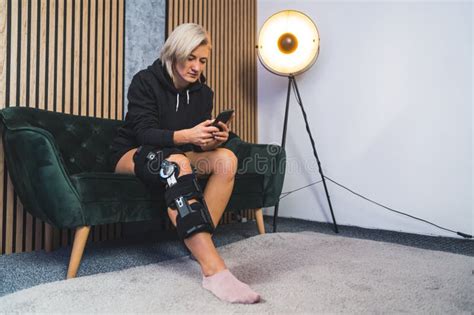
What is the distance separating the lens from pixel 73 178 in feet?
4.85

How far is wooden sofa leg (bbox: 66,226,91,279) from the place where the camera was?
1469 millimetres

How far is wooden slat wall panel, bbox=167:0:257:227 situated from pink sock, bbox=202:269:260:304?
1.90 m

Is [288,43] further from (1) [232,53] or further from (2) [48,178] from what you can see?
(2) [48,178]

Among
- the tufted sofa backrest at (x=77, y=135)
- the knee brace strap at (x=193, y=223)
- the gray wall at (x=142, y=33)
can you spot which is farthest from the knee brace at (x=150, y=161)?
the gray wall at (x=142, y=33)

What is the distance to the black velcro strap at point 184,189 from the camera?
136 cm

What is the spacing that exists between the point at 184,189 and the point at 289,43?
6.39 feet

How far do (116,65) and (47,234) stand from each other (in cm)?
117

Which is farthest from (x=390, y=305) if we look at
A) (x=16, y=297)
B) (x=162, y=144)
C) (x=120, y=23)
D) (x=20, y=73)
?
(x=120, y=23)

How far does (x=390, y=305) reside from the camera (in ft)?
3.81

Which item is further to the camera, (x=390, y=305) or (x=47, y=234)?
(x=47, y=234)

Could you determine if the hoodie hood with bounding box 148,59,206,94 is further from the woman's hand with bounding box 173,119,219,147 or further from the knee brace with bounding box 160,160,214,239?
the knee brace with bounding box 160,160,214,239

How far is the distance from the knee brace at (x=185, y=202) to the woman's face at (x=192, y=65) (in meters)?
0.52

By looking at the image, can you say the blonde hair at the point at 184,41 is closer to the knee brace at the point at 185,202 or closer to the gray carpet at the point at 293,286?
the knee brace at the point at 185,202

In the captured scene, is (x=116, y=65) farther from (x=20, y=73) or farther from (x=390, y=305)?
(x=390, y=305)
